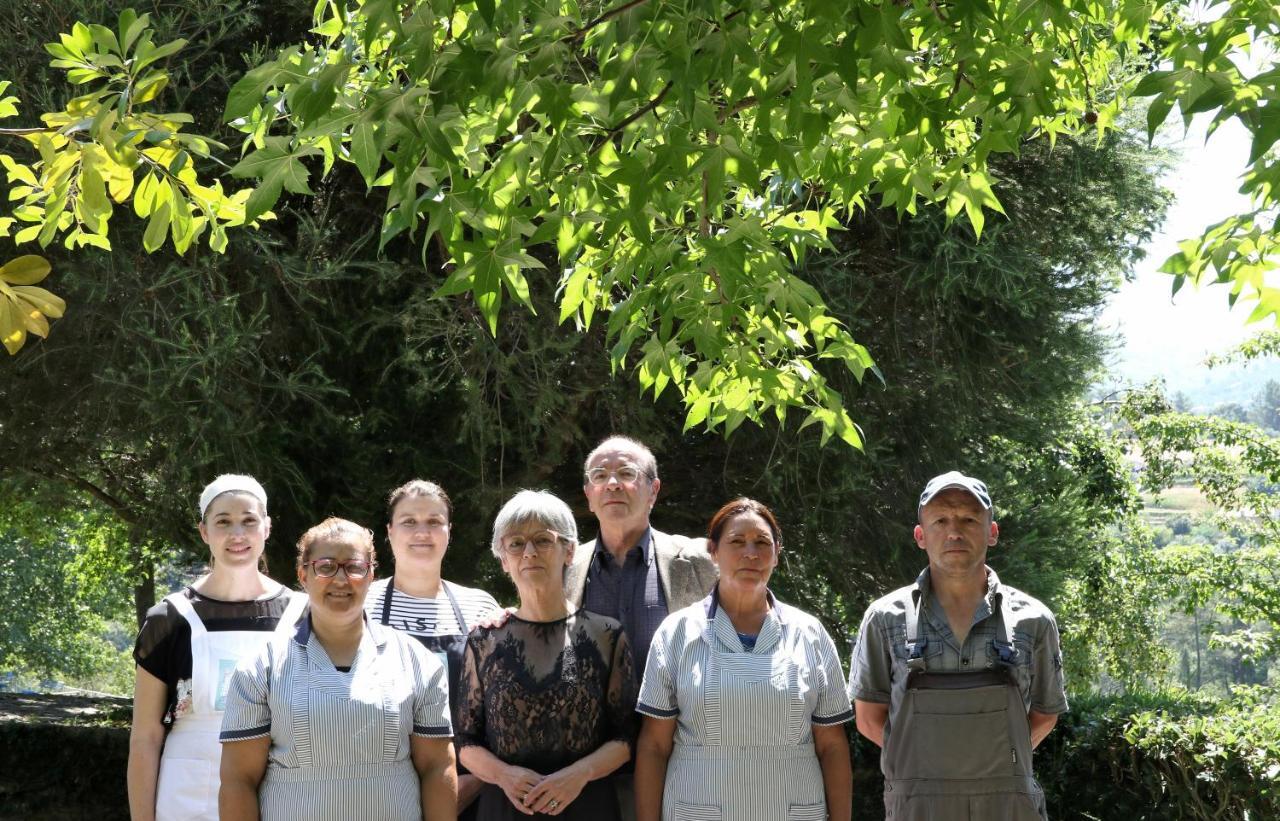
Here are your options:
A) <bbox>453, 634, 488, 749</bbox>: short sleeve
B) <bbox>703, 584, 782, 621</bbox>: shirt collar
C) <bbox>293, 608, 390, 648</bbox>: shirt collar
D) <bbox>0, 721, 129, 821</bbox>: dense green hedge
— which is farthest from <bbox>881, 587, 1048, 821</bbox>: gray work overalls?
<bbox>0, 721, 129, 821</bbox>: dense green hedge

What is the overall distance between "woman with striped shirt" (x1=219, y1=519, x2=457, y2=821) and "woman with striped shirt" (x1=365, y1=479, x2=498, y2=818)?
1.83 ft

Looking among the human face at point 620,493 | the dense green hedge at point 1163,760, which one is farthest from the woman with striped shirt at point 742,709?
the dense green hedge at point 1163,760

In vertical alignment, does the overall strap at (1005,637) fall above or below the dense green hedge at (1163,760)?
above

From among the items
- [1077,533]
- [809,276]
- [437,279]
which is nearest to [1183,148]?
[1077,533]

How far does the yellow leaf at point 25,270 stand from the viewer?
2277 mm

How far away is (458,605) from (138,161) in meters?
1.96

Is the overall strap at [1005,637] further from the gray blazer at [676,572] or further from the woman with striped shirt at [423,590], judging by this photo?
the woman with striped shirt at [423,590]

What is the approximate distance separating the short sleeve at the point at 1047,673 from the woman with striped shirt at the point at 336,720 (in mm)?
1763

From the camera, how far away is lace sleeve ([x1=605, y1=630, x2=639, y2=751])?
405 cm

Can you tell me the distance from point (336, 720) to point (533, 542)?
0.77 m

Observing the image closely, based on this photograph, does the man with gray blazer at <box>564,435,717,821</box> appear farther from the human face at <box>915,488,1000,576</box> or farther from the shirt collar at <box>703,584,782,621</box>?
the human face at <box>915,488,1000,576</box>

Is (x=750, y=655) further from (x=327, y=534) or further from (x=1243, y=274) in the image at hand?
(x=1243, y=274)

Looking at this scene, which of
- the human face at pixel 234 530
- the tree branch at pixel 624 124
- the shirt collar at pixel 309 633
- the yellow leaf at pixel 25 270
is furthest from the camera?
the human face at pixel 234 530

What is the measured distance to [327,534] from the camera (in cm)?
384
